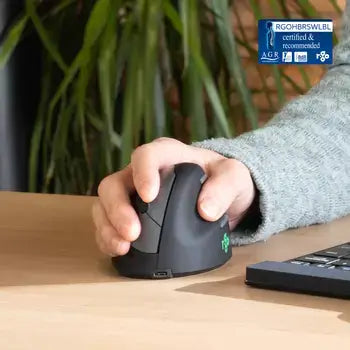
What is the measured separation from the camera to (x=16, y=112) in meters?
1.63

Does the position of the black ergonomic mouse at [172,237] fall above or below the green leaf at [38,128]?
below

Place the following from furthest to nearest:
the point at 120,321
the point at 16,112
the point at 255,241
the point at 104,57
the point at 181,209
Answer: the point at 16,112, the point at 104,57, the point at 255,241, the point at 181,209, the point at 120,321

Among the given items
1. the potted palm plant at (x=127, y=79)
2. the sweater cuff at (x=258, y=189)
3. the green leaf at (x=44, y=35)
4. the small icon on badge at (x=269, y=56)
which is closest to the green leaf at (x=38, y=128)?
the potted palm plant at (x=127, y=79)

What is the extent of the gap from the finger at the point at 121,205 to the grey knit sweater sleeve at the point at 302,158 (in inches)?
3.8

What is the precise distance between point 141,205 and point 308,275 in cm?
13

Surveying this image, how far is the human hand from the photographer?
62cm

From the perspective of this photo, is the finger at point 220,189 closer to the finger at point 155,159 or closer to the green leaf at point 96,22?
the finger at point 155,159

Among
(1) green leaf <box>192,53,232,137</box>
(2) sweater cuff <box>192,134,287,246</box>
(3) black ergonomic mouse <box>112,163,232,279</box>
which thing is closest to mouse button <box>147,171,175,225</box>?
(3) black ergonomic mouse <box>112,163,232,279</box>

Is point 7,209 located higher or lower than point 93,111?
lower

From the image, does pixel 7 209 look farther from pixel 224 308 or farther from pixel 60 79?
pixel 60 79

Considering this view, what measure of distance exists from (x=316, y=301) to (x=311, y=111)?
35 centimetres

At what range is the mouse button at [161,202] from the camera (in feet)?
2.00

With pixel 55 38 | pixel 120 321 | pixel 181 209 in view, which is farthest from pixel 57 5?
pixel 120 321

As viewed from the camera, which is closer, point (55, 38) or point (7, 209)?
point (7, 209)
